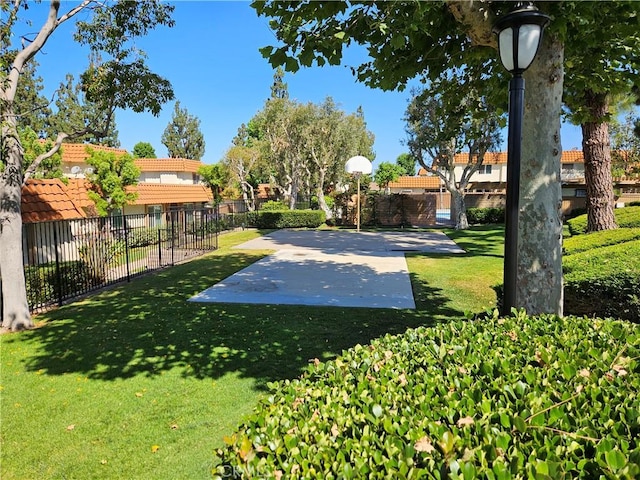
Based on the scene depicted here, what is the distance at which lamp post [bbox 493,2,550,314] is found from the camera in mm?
2936

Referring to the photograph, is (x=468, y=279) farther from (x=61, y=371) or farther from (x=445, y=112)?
(x=61, y=371)

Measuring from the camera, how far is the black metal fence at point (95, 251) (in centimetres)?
816

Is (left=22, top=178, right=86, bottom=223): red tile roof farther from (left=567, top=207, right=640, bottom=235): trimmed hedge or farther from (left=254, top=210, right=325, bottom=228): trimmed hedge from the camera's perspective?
(left=567, top=207, right=640, bottom=235): trimmed hedge

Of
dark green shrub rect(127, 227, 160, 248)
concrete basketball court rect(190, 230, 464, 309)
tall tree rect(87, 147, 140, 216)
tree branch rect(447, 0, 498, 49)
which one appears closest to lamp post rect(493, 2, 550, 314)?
tree branch rect(447, 0, 498, 49)

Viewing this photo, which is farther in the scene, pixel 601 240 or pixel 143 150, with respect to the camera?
pixel 143 150

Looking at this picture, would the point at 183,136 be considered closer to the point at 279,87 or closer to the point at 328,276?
the point at 279,87

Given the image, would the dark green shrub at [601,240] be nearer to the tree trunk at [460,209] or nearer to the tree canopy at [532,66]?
the tree canopy at [532,66]

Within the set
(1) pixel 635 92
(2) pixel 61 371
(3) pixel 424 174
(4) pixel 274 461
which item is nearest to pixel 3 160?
(2) pixel 61 371

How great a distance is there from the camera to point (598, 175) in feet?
33.8

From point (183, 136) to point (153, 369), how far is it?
51.9 m

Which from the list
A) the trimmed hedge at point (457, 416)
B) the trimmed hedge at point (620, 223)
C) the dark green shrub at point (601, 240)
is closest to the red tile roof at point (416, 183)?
the trimmed hedge at point (620, 223)

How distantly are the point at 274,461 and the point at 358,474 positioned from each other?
0.95 feet

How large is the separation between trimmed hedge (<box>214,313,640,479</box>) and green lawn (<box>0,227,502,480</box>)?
133cm

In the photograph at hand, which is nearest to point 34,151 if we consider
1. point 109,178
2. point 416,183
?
point 109,178
